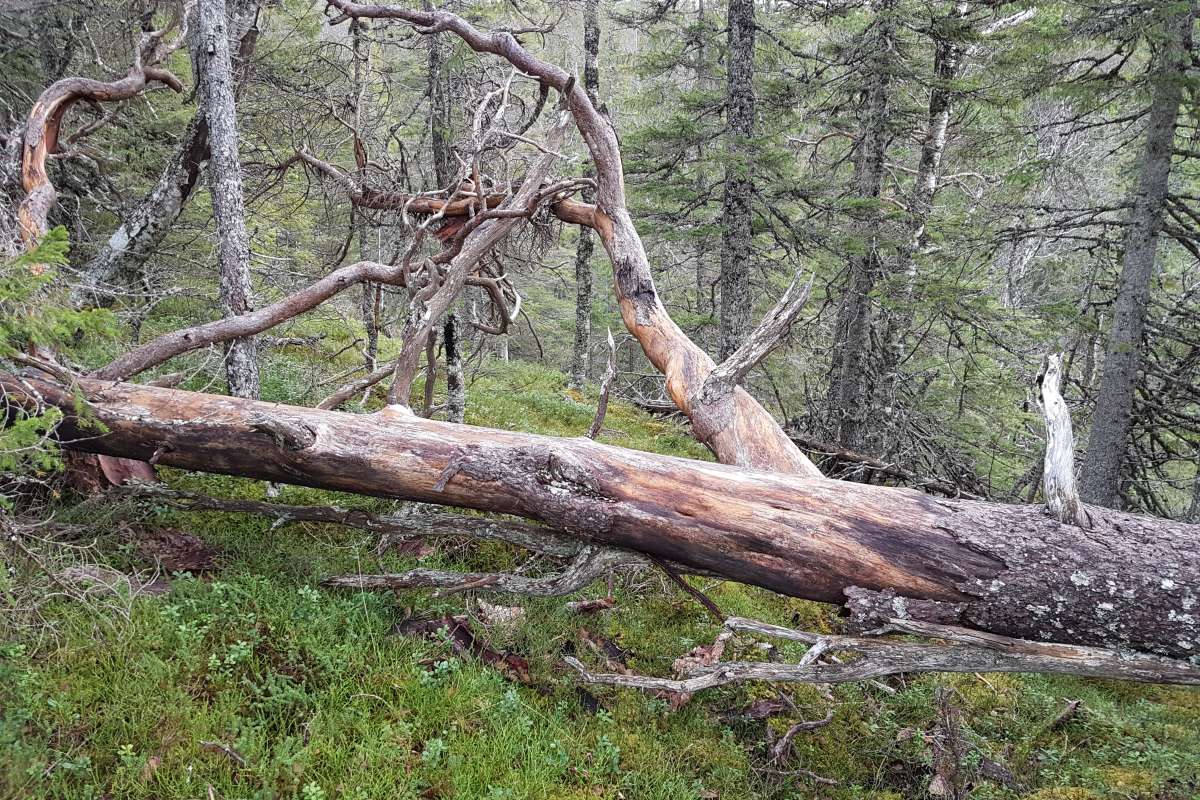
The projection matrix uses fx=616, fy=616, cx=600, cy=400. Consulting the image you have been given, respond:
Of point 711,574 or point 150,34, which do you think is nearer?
point 711,574

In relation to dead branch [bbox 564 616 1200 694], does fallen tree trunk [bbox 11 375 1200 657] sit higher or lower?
higher

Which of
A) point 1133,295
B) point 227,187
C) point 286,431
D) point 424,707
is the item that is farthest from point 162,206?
point 1133,295

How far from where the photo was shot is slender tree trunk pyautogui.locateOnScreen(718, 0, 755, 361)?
29.0 feet

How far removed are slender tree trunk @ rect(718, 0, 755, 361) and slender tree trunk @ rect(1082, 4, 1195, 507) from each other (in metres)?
4.36

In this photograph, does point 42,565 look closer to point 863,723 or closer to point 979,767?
point 863,723

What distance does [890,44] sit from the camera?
867 centimetres

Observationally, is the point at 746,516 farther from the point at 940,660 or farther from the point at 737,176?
the point at 737,176

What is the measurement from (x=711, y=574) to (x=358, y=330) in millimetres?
11949

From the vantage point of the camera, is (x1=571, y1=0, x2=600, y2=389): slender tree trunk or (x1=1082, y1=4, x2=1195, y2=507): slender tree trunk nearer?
(x1=1082, y1=4, x2=1195, y2=507): slender tree trunk

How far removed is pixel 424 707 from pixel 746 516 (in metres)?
2.23

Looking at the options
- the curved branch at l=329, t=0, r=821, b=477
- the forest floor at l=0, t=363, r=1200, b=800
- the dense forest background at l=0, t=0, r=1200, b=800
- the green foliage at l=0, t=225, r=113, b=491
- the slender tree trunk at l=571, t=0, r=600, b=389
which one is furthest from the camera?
the slender tree trunk at l=571, t=0, r=600, b=389

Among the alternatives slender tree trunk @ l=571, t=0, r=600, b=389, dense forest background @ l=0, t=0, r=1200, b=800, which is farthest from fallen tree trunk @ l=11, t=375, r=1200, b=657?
slender tree trunk @ l=571, t=0, r=600, b=389

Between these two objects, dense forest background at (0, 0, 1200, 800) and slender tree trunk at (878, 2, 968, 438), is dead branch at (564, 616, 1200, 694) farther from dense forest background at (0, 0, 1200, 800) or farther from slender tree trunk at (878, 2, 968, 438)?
slender tree trunk at (878, 2, 968, 438)

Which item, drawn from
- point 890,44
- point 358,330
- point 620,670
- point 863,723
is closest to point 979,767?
point 863,723
